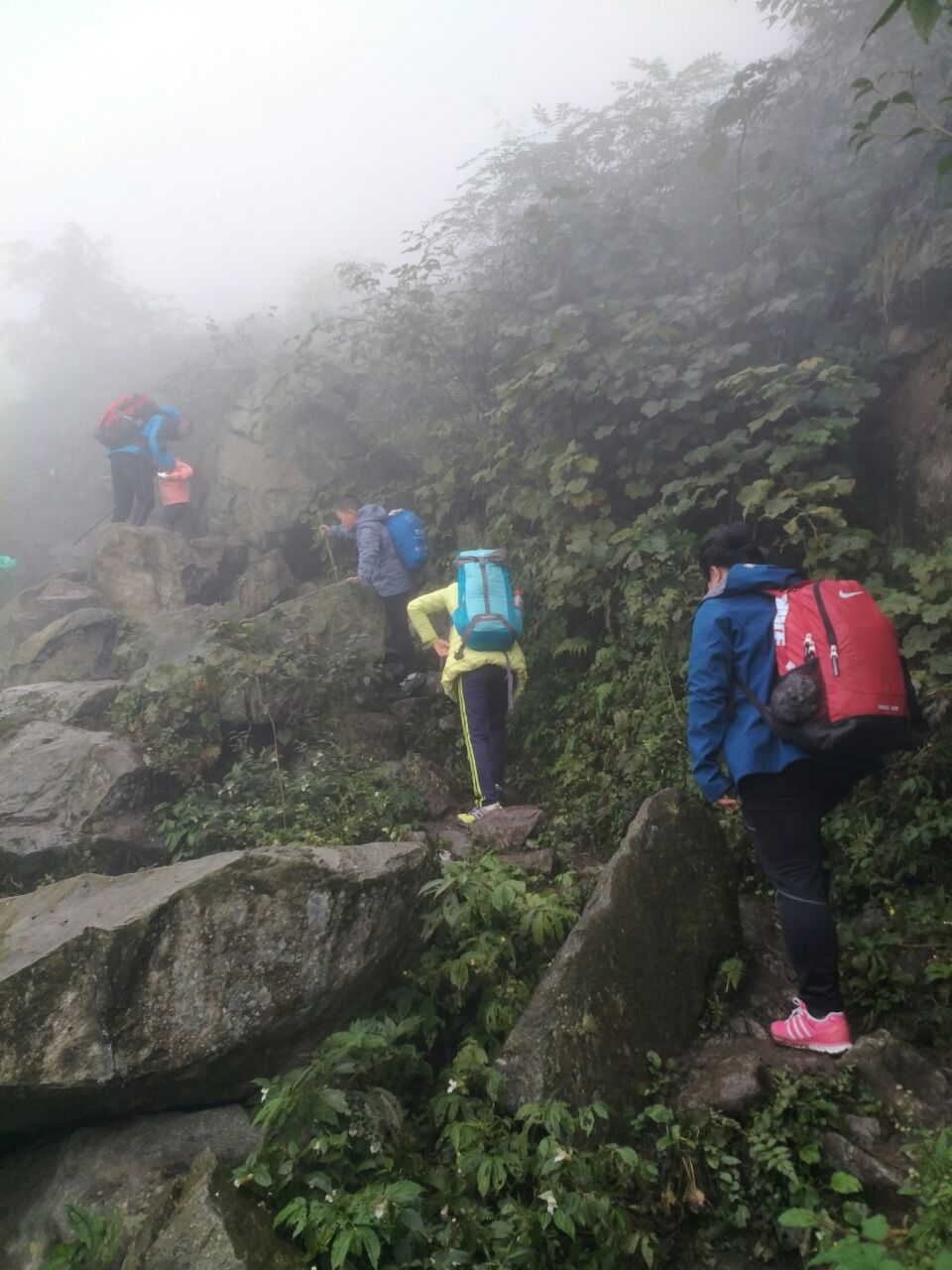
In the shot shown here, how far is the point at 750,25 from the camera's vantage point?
1770 cm

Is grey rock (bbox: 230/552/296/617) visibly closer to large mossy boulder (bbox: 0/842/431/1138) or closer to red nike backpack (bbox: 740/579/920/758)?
large mossy boulder (bbox: 0/842/431/1138)

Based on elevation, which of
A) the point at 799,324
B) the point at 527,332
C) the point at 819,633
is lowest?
the point at 819,633

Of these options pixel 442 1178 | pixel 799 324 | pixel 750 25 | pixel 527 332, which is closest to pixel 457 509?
pixel 527 332

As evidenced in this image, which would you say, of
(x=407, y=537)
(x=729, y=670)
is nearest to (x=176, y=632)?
(x=407, y=537)

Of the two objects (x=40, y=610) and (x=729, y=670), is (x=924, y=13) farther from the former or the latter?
(x=40, y=610)

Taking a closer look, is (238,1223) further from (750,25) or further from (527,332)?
(750,25)

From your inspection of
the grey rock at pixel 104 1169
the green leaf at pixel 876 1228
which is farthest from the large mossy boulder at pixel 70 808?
the green leaf at pixel 876 1228

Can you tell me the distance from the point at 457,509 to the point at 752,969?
271 inches

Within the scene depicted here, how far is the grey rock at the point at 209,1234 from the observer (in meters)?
2.68

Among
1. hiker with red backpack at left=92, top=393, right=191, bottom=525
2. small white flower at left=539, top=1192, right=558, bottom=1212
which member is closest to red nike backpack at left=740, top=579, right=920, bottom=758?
small white flower at left=539, top=1192, right=558, bottom=1212

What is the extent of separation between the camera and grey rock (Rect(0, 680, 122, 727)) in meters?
7.55

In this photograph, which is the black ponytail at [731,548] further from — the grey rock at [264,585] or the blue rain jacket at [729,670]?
the grey rock at [264,585]

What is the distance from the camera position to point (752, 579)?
12.8 ft

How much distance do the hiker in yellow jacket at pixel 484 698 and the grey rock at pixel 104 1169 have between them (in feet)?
10.2
